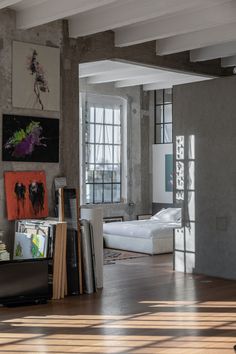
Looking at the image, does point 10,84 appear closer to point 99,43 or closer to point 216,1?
point 99,43

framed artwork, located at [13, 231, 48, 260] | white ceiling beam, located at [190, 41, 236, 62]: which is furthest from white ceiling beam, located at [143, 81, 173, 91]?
framed artwork, located at [13, 231, 48, 260]

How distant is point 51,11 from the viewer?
7332mm

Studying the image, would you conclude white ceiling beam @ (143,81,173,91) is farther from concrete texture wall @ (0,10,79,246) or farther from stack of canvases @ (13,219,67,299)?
stack of canvases @ (13,219,67,299)

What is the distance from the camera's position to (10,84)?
25.6ft

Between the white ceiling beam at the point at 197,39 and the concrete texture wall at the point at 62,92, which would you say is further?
the white ceiling beam at the point at 197,39

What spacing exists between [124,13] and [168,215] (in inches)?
244

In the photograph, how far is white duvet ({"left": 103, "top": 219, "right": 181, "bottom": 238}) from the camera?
11.4m

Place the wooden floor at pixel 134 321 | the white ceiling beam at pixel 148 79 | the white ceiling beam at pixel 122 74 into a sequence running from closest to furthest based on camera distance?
1. the wooden floor at pixel 134 321
2. the white ceiling beam at pixel 122 74
3. the white ceiling beam at pixel 148 79

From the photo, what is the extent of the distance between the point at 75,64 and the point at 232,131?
230 cm

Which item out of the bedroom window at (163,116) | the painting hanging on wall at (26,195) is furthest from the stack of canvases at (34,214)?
the bedroom window at (163,116)

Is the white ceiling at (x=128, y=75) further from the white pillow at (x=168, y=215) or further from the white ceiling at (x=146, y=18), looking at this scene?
the white pillow at (x=168, y=215)

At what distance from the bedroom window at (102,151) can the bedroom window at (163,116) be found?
0.91m

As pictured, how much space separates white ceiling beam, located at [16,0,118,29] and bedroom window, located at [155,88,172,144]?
22.9 feet

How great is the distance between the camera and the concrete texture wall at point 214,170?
8602 millimetres
